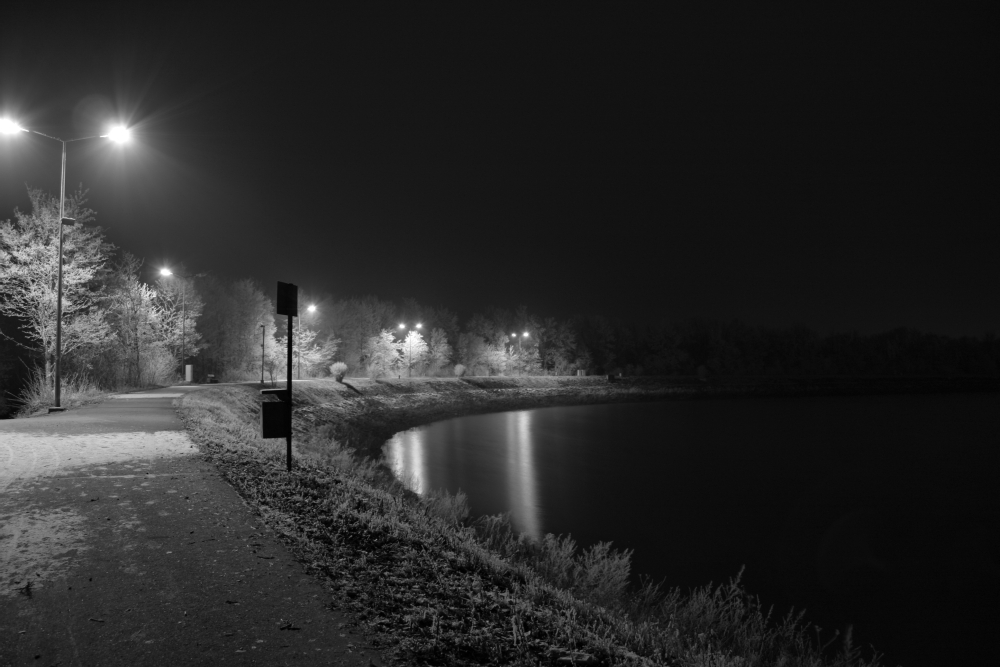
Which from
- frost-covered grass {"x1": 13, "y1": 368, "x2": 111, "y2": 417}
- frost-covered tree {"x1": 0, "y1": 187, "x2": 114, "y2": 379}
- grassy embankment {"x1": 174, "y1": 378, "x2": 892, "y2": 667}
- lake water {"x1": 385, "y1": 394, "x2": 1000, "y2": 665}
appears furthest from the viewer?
frost-covered tree {"x1": 0, "y1": 187, "x2": 114, "y2": 379}

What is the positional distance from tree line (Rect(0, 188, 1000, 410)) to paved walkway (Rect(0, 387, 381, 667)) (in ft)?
68.6

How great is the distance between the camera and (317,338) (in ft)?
227

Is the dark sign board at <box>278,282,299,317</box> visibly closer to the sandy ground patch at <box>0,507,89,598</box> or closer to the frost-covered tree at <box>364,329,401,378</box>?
the sandy ground patch at <box>0,507,89,598</box>

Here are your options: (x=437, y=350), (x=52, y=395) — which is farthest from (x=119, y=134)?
(x=437, y=350)

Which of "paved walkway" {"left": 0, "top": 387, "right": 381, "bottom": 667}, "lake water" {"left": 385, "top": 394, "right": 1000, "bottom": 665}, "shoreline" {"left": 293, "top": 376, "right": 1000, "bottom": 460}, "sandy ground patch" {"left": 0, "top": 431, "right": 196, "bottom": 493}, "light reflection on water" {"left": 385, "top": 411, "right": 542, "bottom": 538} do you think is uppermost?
"sandy ground patch" {"left": 0, "top": 431, "right": 196, "bottom": 493}

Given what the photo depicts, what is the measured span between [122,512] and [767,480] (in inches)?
981

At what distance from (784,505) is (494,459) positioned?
12922 millimetres

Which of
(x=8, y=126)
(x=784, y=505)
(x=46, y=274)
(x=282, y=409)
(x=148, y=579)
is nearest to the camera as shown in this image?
(x=148, y=579)

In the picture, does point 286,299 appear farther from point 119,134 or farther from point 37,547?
point 119,134

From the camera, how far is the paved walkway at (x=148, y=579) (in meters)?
3.93

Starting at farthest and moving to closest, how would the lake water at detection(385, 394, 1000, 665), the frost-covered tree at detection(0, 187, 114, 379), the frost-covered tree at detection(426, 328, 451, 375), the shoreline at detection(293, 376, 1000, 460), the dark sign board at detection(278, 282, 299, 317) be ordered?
the frost-covered tree at detection(426, 328, 451, 375), the shoreline at detection(293, 376, 1000, 460), the frost-covered tree at detection(0, 187, 114, 379), the lake water at detection(385, 394, 1000, 665), the dark sign board at detection(278, 282, 299, 317)

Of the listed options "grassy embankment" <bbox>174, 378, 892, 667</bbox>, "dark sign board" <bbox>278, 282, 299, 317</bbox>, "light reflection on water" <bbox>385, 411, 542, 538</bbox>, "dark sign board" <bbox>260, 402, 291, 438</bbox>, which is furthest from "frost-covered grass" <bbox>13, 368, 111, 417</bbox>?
"dark sign board" <bbox>278, 282, 299, 317</bbox>

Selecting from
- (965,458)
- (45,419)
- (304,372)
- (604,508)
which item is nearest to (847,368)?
(965,458)

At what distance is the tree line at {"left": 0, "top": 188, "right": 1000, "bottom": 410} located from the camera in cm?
2588
